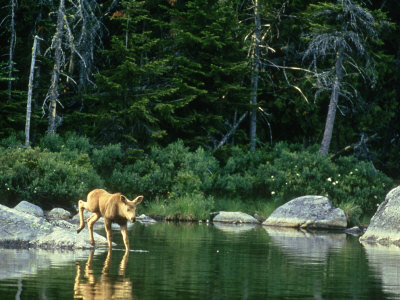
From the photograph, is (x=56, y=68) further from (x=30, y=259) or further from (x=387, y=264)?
(x=387, y=264)

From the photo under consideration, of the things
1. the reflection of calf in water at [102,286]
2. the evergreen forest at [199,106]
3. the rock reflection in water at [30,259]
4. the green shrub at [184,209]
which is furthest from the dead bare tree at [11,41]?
the reflection of calf in water at [102,286]

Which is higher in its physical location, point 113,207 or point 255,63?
point 255,63

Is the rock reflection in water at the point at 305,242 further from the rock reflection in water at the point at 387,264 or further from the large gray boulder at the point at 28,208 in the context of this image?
the large gray boulder at the point at 28,208

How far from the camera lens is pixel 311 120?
4084cm

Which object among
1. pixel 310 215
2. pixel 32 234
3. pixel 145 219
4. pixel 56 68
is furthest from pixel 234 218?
pixel 32 234

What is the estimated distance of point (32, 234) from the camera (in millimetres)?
17062

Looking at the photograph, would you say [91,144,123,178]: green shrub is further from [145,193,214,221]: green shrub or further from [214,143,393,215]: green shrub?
[214,143,393,215]: green shrub

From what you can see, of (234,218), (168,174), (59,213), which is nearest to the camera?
(59,213)

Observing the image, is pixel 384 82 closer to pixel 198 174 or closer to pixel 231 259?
pixel 198 174

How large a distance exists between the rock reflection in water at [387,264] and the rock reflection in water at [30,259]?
5.23 metres

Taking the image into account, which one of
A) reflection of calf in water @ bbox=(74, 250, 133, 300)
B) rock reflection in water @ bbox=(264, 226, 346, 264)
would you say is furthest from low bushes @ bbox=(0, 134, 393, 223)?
reflection of calf in water @ bbox=(74, 250, 133, 300)

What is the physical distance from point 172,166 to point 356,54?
33.7 ft

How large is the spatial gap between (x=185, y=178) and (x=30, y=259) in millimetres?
18392

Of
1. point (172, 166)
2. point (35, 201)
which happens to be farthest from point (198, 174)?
point (35, 201)
